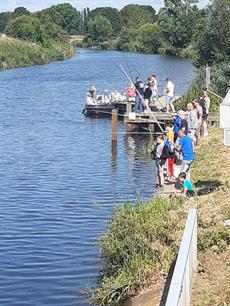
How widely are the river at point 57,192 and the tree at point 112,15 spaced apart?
123975 mm

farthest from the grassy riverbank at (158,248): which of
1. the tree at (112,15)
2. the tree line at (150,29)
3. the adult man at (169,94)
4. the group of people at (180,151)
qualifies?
the tree at (112,15)

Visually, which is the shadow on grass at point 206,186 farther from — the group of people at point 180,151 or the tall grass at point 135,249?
the tall grass at point 135,249

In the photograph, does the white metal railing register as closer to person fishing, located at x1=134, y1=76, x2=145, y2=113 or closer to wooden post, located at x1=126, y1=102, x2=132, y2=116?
person fishing, located at x1=134, y1=76, x2=145, y2=113

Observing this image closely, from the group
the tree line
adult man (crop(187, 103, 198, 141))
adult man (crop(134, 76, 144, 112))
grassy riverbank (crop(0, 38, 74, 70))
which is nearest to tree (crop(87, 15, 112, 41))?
the tree line

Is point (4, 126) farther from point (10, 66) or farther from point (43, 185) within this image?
point (10, 66)

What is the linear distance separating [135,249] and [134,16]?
527 feet

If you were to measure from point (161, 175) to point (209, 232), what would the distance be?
684 cm

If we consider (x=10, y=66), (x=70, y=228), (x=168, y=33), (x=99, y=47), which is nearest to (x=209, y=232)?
(x=70, y=228)

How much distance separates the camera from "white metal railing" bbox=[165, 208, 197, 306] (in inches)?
310

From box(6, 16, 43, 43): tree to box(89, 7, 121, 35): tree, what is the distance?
51.3 m

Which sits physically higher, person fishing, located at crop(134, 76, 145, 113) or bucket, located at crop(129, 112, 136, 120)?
person fishing, located at crop(134, 76, 145, 113)

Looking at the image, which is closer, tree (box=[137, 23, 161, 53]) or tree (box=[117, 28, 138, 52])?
tree (box=[137, 23, 161, 53])

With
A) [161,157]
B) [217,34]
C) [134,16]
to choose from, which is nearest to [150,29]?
[134,16]

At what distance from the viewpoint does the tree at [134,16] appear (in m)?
164
